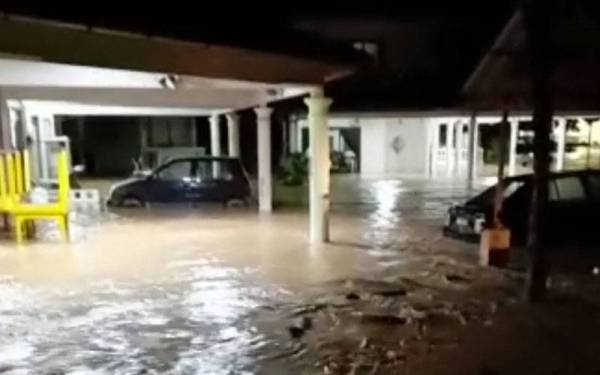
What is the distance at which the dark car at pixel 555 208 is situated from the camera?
11375 millimetres

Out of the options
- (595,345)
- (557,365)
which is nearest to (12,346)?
(557,365)

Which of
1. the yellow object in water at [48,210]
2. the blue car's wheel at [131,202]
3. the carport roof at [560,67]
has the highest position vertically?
the carport roof at [560,67]

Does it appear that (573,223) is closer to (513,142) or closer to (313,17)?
(313,17)

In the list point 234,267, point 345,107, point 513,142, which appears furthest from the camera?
point 513,142

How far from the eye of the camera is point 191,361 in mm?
6105

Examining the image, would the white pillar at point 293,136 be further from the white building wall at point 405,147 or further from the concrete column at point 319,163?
the concrete column at point 319,163

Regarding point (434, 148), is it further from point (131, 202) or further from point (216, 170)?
point (131, 202)

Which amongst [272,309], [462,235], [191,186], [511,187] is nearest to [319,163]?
[462,235]

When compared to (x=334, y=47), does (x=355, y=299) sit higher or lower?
lower

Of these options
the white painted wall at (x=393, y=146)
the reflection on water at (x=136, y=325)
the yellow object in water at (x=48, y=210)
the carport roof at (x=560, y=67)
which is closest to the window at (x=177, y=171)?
the yellow object in water at (x=48, y=210)

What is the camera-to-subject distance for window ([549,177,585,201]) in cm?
1169

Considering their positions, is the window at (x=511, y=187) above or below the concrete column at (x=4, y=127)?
below

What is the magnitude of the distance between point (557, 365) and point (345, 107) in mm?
14571

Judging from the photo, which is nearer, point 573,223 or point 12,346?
point 12,346
